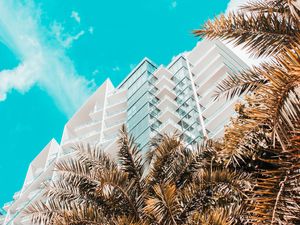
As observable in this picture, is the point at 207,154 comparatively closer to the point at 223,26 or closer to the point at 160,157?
the point at 160,157

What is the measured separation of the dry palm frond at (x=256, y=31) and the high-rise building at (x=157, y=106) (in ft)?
127

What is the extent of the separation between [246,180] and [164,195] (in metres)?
1.95

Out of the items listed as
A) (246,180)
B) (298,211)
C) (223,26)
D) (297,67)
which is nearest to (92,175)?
(246,180)

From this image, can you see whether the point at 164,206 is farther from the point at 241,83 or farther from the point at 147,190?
the point at 241,83

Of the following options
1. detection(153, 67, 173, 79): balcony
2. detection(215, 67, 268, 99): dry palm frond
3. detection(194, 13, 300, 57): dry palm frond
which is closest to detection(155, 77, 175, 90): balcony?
detection(153, 67, 173, 79): balcony

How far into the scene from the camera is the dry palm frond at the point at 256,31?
24.6 ft

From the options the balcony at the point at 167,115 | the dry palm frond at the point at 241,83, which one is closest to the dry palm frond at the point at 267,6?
the dry palm frond at the point at 241,83

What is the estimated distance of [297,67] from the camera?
4785 mm

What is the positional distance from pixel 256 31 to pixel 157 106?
47.7 m

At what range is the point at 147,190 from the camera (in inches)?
442

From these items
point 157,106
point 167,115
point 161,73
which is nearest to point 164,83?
point 161,73

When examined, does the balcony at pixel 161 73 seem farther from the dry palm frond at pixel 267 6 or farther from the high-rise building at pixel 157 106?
the dry palm frond at pixel 267 6

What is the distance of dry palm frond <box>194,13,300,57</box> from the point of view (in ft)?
24.6

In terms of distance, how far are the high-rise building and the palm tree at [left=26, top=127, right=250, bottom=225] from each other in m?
34.9
